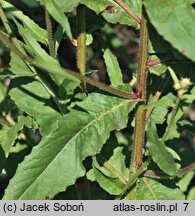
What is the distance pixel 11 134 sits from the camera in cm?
167

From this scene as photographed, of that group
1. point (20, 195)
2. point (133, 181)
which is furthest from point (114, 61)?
point (20, 195)

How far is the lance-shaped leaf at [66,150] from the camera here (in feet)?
4.57

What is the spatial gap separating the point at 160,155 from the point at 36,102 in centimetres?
47

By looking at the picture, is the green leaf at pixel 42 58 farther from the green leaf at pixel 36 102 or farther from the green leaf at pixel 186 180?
the green leaf at pixel 186 180

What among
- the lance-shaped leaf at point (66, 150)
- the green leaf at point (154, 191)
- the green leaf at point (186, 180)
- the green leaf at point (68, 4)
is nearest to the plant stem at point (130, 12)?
the green leaf at point (68, 4)

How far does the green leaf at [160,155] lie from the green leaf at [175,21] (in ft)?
0.94

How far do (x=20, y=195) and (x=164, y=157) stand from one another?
0.38 meters

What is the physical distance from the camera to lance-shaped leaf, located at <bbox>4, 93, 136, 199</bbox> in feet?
4.57

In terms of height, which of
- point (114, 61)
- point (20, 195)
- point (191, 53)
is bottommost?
point (20, 195)

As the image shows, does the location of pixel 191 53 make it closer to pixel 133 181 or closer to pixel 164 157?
pixel 164 157

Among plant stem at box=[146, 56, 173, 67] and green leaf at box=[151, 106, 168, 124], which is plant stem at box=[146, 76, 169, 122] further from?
plant stem at box=[146, 56, 173, 67]

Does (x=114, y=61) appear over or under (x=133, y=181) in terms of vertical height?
over

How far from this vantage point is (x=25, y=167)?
1.40 metres

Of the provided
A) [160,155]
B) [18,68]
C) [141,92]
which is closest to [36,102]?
[18,68]
